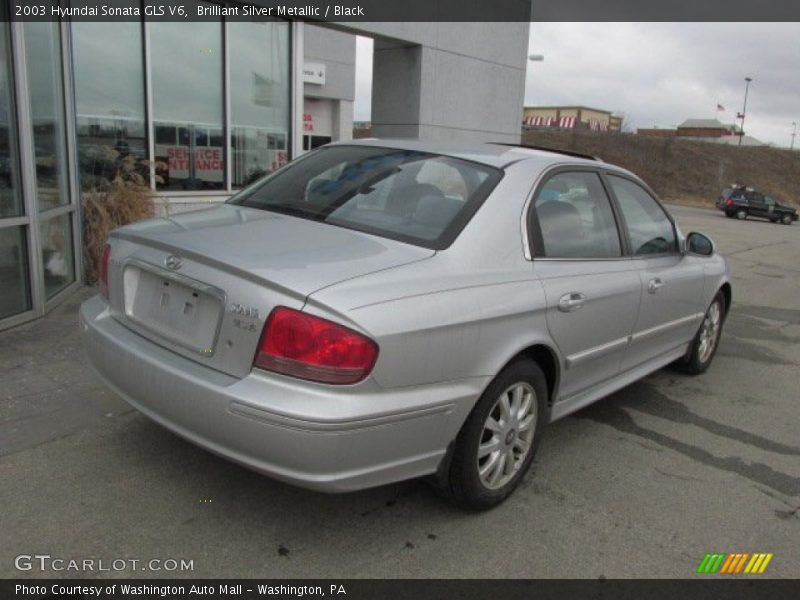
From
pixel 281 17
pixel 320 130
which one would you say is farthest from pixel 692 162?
pixel 281 17

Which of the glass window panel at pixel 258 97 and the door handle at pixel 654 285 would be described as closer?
the door handle at pixel 654 285

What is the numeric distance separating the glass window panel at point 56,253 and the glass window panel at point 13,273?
0.30 m

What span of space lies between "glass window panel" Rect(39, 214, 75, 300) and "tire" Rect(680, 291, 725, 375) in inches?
207

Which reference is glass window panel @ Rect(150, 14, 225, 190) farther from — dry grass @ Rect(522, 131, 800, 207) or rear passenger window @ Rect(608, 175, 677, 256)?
dry grass @ Rect(522, 131, 800, 207)

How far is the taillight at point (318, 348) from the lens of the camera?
241cm

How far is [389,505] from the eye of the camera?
Result: 3131 millimetres

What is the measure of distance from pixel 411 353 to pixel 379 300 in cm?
23

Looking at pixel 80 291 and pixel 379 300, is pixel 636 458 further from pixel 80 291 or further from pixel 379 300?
pixel 80 291

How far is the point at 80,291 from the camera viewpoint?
6598 millimetres

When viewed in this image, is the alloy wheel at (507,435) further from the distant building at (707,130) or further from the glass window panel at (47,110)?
the distant building at (707,130)

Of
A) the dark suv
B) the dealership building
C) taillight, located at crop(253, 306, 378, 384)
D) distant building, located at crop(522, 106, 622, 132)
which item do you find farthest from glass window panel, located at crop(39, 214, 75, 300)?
distant building, located at crop(522, 106, 622, 132)

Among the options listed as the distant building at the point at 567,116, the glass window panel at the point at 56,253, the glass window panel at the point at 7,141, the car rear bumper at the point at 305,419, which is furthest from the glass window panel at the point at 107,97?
the distant building at the point at 567,116

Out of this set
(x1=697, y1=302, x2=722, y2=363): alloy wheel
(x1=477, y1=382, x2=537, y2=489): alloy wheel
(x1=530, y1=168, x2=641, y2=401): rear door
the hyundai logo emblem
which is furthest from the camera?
(x1=697, y1=302, x2=722, y2=363): alloy wheel

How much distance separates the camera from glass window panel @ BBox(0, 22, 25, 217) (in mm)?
5062
